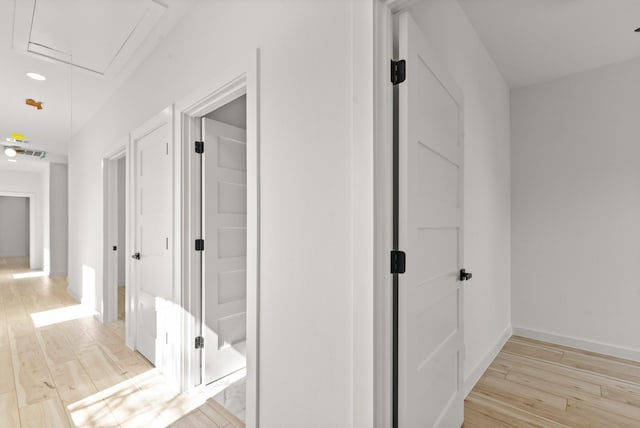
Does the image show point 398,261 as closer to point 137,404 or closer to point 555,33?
point 137,404

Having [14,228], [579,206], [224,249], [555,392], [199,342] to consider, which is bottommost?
[555,392]

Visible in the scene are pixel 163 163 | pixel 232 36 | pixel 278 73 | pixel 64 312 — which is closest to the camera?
pixel 278 73

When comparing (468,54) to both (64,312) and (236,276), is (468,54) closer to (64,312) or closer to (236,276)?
(236,276)

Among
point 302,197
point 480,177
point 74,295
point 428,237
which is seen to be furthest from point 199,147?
point 74,295

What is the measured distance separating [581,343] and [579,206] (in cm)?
131

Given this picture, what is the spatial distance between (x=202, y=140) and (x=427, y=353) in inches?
77.4

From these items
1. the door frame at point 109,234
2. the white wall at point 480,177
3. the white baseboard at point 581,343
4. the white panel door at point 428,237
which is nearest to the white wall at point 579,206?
the white baseboard at point 581,343

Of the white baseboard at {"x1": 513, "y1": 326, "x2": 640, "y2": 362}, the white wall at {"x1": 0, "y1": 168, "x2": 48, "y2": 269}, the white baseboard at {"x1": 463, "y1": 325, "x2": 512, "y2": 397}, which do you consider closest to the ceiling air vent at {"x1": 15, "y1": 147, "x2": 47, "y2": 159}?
the white wall at {"x1": 0, "y1": 168, "x2": 48, "y2": 269}

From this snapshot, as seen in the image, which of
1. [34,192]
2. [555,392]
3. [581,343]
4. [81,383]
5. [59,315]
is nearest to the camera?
[555,392]

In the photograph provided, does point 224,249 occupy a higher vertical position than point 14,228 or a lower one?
higher

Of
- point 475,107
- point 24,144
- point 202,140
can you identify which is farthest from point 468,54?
point 24,144

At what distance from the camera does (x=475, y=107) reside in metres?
2.41

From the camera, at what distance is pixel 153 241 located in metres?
2.59

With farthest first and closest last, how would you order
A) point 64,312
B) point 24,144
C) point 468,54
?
point 24,144 < point 64,312 < point 468,54
